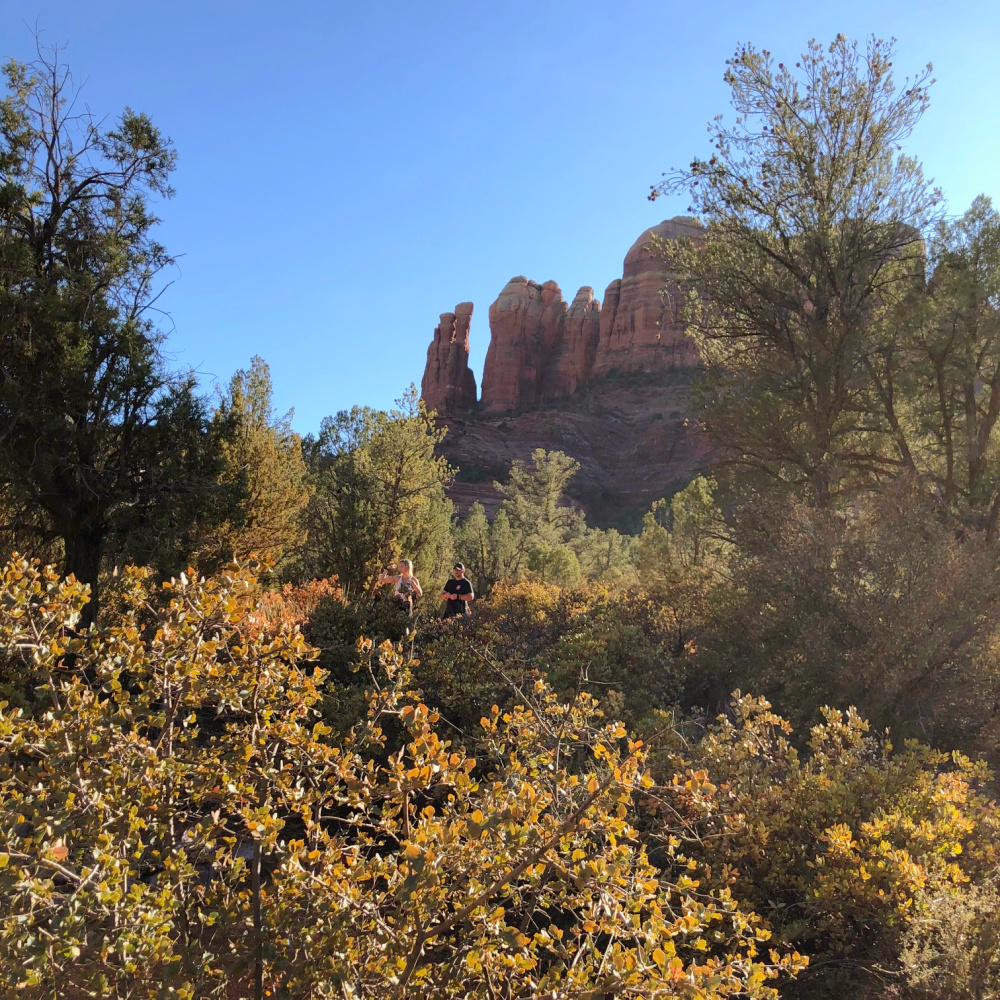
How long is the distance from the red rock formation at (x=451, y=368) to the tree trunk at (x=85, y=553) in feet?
234

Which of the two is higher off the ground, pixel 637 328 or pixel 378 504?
pixel 637 328

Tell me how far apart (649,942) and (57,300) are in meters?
10.5

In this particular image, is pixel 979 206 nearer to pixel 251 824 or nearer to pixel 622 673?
pixel 622 673

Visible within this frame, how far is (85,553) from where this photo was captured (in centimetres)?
990

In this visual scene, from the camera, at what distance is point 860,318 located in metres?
10.6

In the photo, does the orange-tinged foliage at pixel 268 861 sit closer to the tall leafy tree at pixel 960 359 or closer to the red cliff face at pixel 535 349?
the tall leafy tree at pixel 960 359

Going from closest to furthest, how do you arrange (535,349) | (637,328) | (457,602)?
(457,602)
(637,328)
(535,349)

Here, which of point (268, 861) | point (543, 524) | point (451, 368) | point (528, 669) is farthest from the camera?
point (451, 368)

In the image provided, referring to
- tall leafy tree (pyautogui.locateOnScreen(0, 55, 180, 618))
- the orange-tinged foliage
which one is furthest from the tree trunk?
the orange-tinged foliage

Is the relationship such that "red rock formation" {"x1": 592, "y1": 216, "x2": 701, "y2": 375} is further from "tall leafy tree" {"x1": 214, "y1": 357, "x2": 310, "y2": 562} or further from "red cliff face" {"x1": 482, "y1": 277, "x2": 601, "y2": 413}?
"tall leafy tree" {"x1": 214, "y1": 357, "x2": 310, "y2": 562}

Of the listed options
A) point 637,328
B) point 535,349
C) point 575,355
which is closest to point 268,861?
point 637,328

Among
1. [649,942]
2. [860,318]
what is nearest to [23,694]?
[649,942]

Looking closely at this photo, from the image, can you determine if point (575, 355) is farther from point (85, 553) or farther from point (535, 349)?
point (85, 553)

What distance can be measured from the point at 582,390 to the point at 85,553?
73.2 metres
